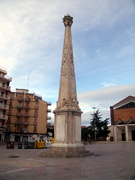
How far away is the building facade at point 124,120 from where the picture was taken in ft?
138

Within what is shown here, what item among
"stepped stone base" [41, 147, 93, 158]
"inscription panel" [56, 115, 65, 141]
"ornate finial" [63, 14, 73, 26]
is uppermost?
"ornate finial" [63, 14, 73, 26]

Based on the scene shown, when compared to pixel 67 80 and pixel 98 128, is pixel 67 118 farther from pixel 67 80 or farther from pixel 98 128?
pixel 98 128

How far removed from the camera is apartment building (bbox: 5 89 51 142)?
4691 centimetres

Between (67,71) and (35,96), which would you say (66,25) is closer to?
(67,71)

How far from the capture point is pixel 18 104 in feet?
164

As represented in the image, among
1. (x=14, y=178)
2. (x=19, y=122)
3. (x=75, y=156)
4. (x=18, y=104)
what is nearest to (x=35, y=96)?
(x=18, y=104)

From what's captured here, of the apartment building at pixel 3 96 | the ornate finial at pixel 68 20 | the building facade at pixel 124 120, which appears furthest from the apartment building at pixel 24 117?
the ornate finial at pixel 68 20

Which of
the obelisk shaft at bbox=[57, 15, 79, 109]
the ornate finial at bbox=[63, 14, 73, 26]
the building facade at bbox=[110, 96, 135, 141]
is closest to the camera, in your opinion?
the obelisk shaft at bbox=[57, 15, 79, 109]

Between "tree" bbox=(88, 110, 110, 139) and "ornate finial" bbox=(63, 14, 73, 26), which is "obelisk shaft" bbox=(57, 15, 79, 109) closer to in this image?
"ornate finial" bbox=(63, 14, 73, 26)

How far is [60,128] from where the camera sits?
12.9m

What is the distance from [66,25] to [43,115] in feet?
136

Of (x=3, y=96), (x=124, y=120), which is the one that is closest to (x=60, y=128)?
Answer: (x=3, y=96)

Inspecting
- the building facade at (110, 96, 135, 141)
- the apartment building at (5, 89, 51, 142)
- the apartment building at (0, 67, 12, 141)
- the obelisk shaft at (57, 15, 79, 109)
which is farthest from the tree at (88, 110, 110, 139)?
the obelisk shaft at (57, 15, 79, 109)

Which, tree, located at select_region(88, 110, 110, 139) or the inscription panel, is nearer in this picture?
the inscription panel
